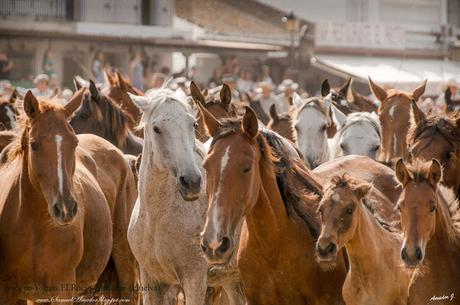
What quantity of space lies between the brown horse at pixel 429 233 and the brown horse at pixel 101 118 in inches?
188

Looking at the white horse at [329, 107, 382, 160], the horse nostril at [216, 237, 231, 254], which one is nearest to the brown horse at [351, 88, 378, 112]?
the white horse at [329, 107, 382, 160]

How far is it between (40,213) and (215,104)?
3.02m

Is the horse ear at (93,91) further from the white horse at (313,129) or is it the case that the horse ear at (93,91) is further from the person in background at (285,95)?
the person in background at (285,95)

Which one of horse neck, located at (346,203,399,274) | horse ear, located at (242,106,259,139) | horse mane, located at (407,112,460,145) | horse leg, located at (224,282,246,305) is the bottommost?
horse leg, located at (224,282,246,305)

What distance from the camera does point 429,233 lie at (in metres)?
7.07

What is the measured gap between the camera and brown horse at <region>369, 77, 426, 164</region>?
1123 centimetres

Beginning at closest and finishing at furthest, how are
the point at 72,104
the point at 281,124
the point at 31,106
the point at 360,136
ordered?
the point at 31,106 < the point at 72,104 < the point at 360,136 < the point at 281,124

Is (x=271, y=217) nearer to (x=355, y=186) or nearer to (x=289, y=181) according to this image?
(x=289, y=181)

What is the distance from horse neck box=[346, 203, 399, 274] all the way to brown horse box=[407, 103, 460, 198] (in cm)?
102

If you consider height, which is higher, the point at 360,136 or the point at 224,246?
the point at 360,136

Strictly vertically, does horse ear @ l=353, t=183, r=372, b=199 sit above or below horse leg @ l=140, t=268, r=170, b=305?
above

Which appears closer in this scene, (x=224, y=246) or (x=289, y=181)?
(x=224, y=246)

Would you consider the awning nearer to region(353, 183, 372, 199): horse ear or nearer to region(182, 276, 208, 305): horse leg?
region(182, 276, 208, 305): horse leg

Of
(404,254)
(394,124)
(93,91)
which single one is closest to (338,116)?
(394,124)
